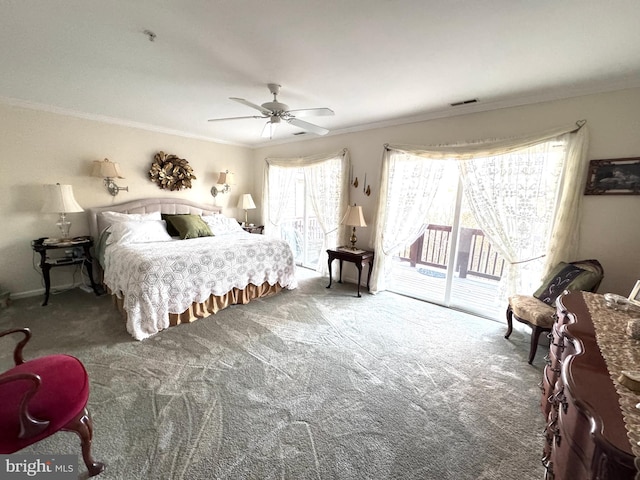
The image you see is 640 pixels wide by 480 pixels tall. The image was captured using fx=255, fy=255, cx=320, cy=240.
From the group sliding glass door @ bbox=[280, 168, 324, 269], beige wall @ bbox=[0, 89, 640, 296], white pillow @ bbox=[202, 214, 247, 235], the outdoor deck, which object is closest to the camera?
beige wall @ bbox=[0, 89, 640, 296]

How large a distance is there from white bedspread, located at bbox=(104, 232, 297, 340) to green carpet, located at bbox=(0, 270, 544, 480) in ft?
0.90

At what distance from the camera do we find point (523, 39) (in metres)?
1.66

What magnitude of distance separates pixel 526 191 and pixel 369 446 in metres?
2.78

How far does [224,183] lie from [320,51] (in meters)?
3.54

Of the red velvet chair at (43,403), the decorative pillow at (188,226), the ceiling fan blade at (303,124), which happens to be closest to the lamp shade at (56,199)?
the decorative pillow at (188,226)

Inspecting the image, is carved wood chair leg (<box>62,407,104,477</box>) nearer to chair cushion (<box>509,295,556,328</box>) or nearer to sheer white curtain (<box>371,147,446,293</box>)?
chair cushion (<box>509,295,556,328</box>)

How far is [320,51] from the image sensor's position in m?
1.84

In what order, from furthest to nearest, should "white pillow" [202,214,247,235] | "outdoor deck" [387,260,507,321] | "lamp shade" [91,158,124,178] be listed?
1. "white pillow" [202,214,247,235]
2. "lamp shade" [91,158,124,178]
3. "outdoor deck" [387,260,507,321]

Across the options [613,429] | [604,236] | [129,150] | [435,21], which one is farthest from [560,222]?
[129,150]

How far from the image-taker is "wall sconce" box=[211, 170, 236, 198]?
482 cm

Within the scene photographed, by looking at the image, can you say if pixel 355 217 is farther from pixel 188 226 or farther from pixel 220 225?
pixel 188 226

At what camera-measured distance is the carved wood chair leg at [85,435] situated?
1177 millimetres

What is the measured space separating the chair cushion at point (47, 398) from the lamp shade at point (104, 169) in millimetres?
3064

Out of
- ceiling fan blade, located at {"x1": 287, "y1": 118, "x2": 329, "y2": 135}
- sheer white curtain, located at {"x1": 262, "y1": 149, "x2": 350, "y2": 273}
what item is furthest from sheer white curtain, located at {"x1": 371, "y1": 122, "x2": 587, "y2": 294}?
ceiling fan blade, located at {"x1": 287, "y1": 118, "x2": 329, "y2": 135}
